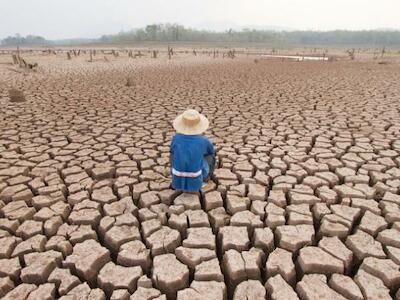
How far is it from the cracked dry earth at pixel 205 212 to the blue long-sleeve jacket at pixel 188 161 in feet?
0.44

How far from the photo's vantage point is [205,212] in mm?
2506

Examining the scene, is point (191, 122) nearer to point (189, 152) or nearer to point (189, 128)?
point (189, 128)

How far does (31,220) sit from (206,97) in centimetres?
517

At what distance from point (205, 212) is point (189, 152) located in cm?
52

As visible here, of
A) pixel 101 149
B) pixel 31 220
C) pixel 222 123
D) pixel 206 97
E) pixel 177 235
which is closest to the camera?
pixel 177 235

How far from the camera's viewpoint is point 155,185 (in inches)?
114

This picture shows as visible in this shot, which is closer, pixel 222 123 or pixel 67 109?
pixel 222 123

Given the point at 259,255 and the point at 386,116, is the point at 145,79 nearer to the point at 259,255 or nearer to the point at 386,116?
the point at 386,116

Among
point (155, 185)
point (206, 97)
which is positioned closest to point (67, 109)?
point (206, 97)

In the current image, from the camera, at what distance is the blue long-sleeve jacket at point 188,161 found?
8.48 ft

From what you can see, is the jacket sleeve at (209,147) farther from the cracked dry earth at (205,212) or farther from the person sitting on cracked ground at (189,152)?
the cracked dry earth at (205,212)

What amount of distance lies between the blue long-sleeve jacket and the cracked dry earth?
133mm

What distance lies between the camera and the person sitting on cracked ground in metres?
2.59

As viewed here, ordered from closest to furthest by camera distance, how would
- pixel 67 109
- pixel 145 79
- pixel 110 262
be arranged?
pixel 110 262 → pixel 67 109 → pixel 145 79
